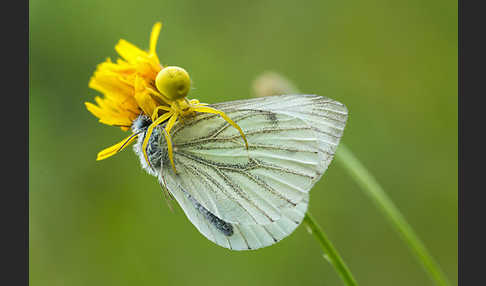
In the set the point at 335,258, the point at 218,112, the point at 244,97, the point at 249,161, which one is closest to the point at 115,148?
the point at 218,112

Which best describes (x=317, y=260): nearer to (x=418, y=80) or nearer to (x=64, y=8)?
(x=418, y=80)

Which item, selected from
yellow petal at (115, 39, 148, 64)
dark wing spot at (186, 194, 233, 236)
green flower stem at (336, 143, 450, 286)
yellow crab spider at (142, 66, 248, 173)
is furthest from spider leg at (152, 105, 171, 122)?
green flower stem at (336, 143, 450, 286)

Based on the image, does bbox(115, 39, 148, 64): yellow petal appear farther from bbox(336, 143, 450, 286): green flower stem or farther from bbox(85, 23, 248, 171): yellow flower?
bbox(336, 143, 450, 286): green flower stem

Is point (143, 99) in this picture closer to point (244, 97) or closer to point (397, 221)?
point (397, 221)

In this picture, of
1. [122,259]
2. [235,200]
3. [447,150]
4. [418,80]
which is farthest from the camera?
[418,80]

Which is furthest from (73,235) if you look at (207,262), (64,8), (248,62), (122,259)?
(248,62)

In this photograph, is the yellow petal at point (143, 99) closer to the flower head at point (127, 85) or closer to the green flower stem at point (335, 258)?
the flower head at point (127, 85)
